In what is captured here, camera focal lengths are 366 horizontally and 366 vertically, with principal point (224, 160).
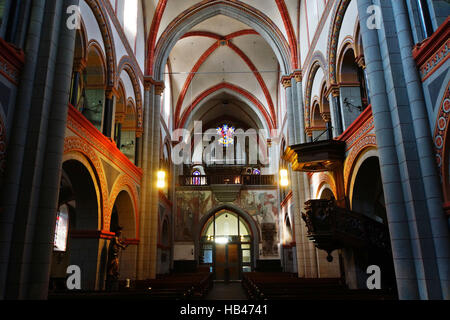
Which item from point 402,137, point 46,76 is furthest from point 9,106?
point 402,137

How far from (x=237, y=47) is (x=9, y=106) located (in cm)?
1656

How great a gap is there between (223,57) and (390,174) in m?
17.1

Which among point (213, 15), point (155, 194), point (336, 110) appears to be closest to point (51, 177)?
point (336, 110)

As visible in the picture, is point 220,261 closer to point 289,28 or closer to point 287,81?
point 287,81

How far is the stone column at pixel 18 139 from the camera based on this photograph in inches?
220

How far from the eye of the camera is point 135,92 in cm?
1423

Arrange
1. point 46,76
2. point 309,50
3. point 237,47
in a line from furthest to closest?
point 237,47 < point 309,50 < point 46,76

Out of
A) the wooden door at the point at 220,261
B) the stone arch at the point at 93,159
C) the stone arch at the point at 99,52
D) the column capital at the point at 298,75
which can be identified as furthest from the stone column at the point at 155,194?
the wooden door at the point at 220,261

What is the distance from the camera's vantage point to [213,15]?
57.1 ft

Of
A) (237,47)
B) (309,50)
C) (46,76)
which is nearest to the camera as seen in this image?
(46,76)

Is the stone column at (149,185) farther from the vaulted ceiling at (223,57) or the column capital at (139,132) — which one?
the vaulted ceiling at (223,57)

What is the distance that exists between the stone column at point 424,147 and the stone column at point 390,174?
1.28ft

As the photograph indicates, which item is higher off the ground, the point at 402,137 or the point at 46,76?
the point at 46,76

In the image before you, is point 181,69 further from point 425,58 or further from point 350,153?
point 425,58
